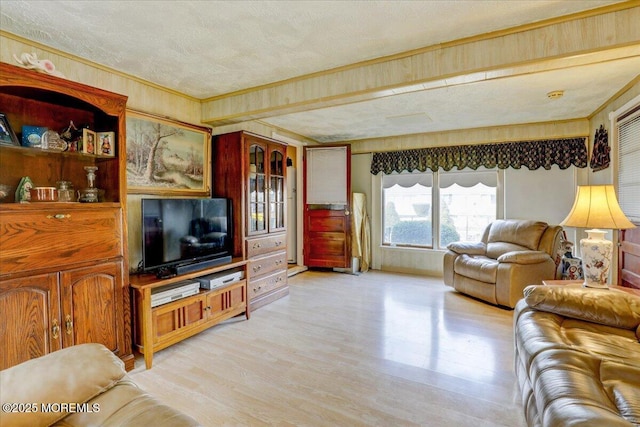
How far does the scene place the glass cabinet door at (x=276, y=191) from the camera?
3899 millimetres

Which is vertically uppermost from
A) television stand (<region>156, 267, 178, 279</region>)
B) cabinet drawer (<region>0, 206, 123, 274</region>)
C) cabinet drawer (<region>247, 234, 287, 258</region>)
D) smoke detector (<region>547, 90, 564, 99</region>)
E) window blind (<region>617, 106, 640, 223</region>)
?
smoke detector (<region>547, 90, 564, 99</region>)

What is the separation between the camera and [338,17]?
194 centimetres

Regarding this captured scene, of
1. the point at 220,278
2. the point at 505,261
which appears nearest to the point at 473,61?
the point at 505,261

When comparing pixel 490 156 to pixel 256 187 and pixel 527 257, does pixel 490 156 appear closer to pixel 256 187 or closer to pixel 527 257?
pixel 527 257

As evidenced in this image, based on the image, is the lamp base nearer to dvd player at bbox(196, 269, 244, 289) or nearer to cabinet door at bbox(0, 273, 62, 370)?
dvd player at bbox(196, 269, 244, 289)

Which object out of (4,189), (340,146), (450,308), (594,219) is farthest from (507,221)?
(4,189)

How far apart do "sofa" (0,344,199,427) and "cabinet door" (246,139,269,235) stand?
7.91ft

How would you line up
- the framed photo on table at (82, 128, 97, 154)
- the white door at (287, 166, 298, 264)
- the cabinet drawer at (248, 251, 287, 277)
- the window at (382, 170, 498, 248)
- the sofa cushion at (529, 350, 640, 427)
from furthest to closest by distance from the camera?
the white door at (287, 166, 298, 264) → the window at (382, 170, 498, 248) → the cabinet drawer at (248, 251, 287, 277) → the framed photo on table at (82, 128, 97, 154) → the sofa cushion at (529, 350, 640, 427)

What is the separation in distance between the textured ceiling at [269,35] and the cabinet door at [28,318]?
5.45 ft

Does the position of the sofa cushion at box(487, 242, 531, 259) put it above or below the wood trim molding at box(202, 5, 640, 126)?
below

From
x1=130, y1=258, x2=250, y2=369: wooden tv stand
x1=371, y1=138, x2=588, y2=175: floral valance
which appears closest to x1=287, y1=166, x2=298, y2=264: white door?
x1=371, y1=138, x2=588, y2=175: floral valance

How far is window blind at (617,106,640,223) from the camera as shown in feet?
9.27

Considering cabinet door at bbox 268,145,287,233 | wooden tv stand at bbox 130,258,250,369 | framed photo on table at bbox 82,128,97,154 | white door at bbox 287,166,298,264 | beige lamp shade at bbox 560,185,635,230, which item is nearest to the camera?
beige lamp shade at bbox 560,185,635,230

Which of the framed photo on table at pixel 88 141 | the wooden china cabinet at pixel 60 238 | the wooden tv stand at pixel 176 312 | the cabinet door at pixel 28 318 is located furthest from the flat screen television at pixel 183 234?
the cabinet door at pixel 28 318
